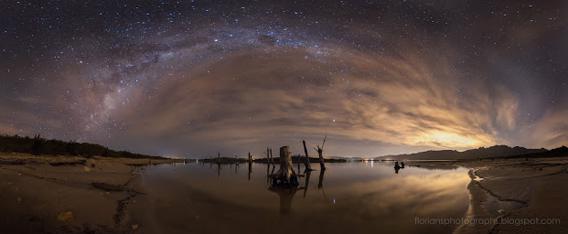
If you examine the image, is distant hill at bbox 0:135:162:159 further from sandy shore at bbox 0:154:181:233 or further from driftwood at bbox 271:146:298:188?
driftwood at bbox 271:146:298:188

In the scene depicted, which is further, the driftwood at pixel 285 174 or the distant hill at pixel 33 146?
the distant hill at pixel 33 146

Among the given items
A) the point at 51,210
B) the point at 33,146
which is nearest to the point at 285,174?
the point at 51,210

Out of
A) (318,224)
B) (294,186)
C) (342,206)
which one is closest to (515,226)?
(318,224)

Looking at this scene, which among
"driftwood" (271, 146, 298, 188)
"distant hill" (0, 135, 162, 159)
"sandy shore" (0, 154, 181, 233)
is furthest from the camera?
"distant hill" (0, 135, 162, 159)

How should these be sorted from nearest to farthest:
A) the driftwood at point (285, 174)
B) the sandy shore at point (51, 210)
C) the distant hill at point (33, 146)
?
1. the sandy shore at point (51, 210)
2. the driftwood at point (285, 174)
3. the distant hill at point (33, 146)

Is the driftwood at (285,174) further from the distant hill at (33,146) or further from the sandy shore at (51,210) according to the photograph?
the distant hill at (33,146)

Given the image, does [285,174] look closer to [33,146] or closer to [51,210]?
[51,210]

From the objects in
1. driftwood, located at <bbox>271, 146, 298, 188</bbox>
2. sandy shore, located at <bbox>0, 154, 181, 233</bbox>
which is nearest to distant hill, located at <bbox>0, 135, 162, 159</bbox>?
sandy shore, located at <bbox>0, 154, 181, 233</bbox>

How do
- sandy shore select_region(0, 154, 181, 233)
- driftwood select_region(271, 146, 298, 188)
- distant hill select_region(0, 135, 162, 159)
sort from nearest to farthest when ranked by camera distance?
sandy shore select_region(0, 154, 181, 233)
driftwood select_region(271, 146, 298, 188)
distant hill select_region(0, 135, 162, 159)

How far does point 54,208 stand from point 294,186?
16067mm

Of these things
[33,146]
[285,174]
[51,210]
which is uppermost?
[33,146]


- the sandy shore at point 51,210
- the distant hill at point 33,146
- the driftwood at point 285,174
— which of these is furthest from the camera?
the distant hill at point 33,146

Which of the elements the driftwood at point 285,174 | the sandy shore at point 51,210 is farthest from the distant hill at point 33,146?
the driftwood at point 285,174

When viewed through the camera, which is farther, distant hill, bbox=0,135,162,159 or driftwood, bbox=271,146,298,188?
distant hill, bbox=0,135,162,159
